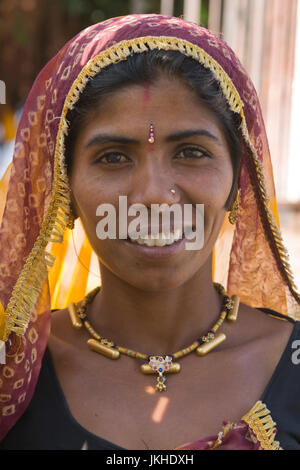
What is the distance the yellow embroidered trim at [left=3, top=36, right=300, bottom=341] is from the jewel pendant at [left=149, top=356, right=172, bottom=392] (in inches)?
16.7

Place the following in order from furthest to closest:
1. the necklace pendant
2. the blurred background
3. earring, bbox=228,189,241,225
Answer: the blurred background
earring, bbox=228,189,241,225
the necklace pendant

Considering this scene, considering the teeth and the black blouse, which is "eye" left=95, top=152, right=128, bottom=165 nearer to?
the teeth

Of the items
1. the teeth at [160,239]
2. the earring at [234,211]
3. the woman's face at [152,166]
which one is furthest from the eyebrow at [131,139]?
the earring at [234,211]

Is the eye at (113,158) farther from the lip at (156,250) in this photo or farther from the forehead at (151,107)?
Answer: the lip at (156,250)

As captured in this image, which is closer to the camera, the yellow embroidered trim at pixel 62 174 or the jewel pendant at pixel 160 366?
the yellow embroidered trim at pixel 62 174

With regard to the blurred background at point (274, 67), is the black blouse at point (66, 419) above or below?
below

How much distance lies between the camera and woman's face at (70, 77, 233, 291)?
1.62m

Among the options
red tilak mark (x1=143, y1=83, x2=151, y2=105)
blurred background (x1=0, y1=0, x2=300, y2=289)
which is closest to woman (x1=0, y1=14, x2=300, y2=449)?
red tilak mark (x1=143, y1=83, x2=151, y2=105)

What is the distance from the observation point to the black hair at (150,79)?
164 centimetres

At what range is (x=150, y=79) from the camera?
5.35ft

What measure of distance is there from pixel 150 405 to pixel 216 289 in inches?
21.9
